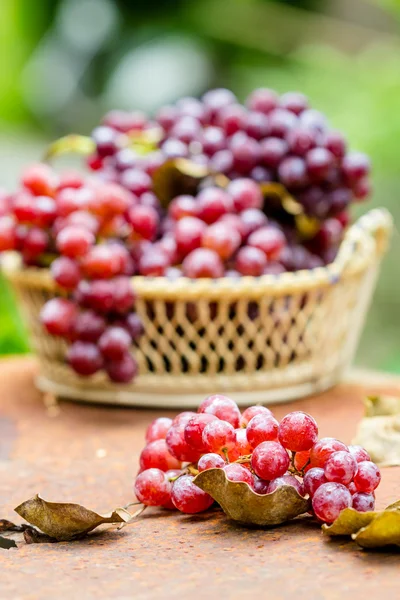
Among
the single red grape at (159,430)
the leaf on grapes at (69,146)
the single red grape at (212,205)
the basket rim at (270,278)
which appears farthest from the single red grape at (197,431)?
the leaf on grapes at (69,146)

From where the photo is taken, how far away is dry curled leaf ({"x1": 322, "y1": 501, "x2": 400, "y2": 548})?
65 centimetres

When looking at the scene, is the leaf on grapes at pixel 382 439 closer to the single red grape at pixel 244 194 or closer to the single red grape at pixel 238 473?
the single red grape at pixel 238 473

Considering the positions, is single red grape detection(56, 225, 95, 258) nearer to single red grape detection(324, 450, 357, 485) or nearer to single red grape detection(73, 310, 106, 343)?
single red grape detection(73, 310, 106, 343)

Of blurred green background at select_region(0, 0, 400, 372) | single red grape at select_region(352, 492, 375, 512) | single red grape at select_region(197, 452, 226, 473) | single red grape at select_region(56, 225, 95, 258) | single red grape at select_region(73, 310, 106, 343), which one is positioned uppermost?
blurred green background at select_region(0, 0, 400, 372)

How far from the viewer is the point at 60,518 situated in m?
0.75

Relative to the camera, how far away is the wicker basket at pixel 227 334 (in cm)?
127

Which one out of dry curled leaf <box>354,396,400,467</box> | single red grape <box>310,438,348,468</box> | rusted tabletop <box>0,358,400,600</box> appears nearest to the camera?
rusted tabletop <box>0,358,400,600</box>

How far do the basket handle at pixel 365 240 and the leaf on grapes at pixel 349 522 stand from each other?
0.70 meters

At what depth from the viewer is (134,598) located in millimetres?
617

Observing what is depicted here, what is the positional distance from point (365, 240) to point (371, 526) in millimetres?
809

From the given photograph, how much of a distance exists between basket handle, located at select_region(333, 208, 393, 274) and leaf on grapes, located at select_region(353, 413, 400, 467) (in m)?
0.41

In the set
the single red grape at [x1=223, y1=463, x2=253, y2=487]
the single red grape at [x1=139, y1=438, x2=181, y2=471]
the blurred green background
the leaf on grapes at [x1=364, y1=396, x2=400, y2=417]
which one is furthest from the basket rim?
the blurred green background

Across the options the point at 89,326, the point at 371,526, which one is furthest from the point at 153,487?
the point at 89,326

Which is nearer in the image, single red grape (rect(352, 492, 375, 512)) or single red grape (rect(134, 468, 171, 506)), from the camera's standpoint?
single red grape (rect(352, 492, 375, 512))
